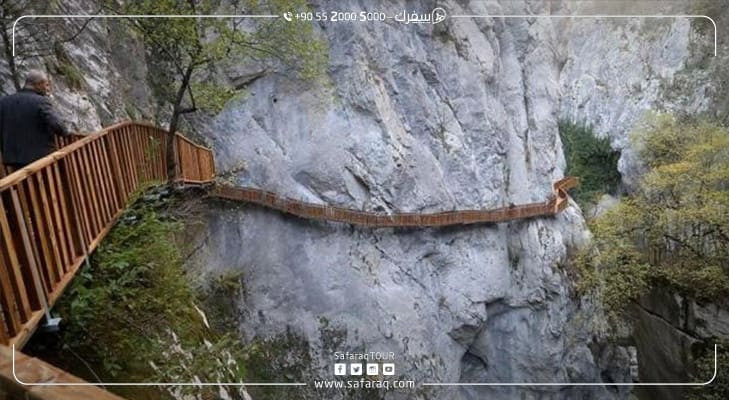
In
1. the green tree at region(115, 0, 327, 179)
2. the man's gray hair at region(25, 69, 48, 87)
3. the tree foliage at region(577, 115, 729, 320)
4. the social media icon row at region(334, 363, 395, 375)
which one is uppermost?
the green tree at region(115, 0, 327, 179)

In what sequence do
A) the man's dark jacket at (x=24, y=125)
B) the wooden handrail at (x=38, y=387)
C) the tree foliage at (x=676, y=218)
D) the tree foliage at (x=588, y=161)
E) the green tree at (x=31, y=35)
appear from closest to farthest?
the wooden handrail at (x=38, y=387)
the man's dark jacket at (x=24, y=125)
the green tree at (x=31, y=35)
the tree foliage at (x=676, y=218)
the tree foliage at (x=588, y=161)

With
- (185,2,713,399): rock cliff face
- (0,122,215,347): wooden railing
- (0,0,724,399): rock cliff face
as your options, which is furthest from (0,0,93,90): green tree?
(185,2,713,399): rock cliff face

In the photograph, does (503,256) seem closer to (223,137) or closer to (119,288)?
(223,137)

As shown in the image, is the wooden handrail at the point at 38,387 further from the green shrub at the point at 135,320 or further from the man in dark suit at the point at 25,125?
the man in dark suit at the point at 25,125

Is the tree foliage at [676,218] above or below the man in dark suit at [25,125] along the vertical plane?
below

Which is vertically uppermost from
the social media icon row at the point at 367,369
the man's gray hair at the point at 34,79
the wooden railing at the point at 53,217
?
the man's gray hair at the point at 34,79

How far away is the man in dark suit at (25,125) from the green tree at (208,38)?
180 centimetres

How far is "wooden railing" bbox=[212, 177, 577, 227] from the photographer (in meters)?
6.14

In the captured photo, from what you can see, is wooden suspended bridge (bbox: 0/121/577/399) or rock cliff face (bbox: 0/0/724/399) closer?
wooden suspended bridge (bbox: 0/121/577/399)

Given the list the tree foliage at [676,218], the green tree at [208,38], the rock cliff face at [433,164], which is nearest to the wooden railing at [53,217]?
the green tree at [208,38]

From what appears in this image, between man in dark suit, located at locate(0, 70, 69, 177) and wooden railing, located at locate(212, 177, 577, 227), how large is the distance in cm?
321

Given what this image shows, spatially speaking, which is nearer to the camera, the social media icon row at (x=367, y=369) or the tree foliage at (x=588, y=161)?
the social media icon row at (x=367, y=369)

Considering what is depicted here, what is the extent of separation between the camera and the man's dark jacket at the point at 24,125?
2.53m

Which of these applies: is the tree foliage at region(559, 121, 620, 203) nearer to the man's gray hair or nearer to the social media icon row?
the social media icon row
